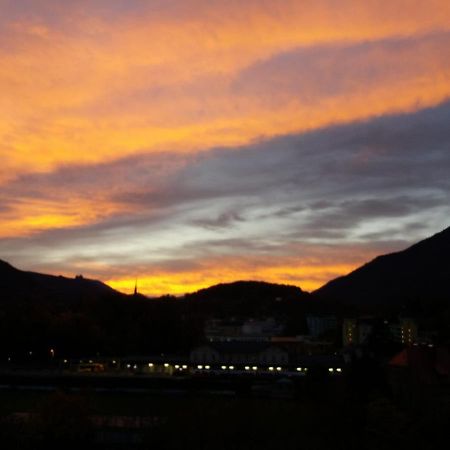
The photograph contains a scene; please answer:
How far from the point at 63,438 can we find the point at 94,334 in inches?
1703

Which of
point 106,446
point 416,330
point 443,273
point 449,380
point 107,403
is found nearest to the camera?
point 106,446

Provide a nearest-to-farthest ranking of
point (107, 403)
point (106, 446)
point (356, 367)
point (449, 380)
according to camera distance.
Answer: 1. point (106, 446)
2. point (356, 367)
3. point (449, 380)
4. point (107, 403)

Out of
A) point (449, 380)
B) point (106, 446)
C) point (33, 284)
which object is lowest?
point (106, 446)

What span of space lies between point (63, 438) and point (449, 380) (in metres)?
18.7

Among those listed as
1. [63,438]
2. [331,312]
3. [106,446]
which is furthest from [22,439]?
[331,312]

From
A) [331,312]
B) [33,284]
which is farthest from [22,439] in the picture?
[33,284]

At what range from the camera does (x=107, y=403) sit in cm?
3750

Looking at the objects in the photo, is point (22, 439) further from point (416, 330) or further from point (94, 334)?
point (416, 330)

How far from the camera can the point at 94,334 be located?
65.5 metres

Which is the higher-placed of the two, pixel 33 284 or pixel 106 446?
pixel 33 284

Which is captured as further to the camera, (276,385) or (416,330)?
(416,330)

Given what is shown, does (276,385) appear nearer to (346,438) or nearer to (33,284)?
(346,438)

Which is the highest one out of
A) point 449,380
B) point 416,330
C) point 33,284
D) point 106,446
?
point 33,284

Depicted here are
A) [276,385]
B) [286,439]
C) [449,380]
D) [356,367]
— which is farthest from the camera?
[276,385]
